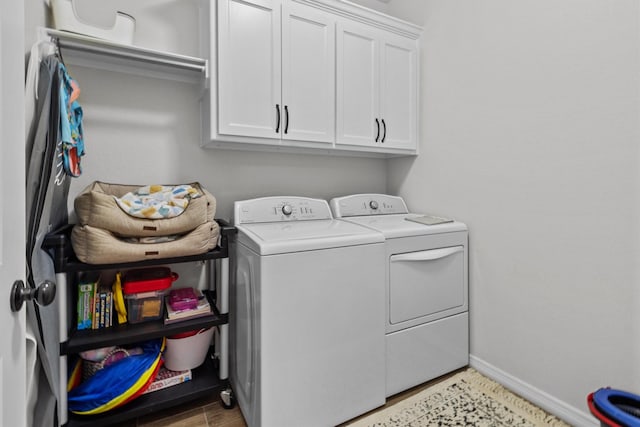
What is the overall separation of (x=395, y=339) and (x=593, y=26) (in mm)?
1715

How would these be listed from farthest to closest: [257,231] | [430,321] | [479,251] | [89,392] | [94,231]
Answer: [479,251] → [430,321] → [257,231] → [89,392] → [94,231]

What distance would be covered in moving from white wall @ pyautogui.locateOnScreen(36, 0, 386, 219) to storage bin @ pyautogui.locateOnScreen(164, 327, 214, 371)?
2.42ft

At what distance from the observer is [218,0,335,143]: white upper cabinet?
1.63 m

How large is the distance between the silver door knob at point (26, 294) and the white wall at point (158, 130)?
1168mm

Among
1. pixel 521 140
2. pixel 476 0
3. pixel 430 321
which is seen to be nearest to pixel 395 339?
pixel 430 321

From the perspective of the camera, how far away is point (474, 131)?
1873mm

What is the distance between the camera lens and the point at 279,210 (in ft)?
6.29

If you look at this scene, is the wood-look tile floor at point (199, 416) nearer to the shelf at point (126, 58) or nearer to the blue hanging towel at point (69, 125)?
the blue hanging towel at point (69, 125)

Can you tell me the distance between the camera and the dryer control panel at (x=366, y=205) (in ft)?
7.09

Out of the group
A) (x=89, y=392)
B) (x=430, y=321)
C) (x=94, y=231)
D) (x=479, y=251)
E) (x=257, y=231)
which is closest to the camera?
(x=94, y=231)

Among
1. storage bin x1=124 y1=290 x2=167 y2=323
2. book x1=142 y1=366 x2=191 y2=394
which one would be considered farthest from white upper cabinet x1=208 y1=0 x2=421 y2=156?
book x1=142 y1=366 x2=191 y2=394

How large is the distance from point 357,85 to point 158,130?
1.27 metres

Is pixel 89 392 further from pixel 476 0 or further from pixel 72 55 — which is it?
pixel 476 0

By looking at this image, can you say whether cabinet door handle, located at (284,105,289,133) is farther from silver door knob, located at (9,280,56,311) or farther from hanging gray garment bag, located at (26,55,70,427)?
silver door knob, located at (9,280,56,311)
